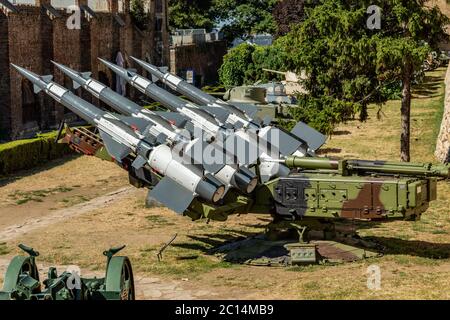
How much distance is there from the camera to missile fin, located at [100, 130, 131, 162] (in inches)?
910

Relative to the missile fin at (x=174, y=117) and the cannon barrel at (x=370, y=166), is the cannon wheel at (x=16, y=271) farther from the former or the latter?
the missile fin at (x=174, y=117)

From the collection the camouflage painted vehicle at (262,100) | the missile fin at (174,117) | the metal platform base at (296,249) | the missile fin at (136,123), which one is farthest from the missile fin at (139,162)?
the camouflage painted vehicle at (262,100)

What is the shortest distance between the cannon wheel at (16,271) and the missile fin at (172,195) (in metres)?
5.68

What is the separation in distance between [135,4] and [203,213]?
3886 centimetres

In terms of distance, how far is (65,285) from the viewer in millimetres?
14539

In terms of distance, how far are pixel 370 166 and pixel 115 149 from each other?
242 inches

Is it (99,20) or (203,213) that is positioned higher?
(99,20)

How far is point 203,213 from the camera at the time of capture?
872 inches

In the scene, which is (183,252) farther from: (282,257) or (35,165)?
(35,165)

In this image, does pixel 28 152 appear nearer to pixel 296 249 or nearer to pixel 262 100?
pixel 262 100

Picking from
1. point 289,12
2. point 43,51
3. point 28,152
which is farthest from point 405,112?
point 289,12

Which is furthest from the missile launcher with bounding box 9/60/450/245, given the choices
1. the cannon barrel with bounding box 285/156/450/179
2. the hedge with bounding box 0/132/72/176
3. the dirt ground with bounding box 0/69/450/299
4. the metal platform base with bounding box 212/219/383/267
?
the hedge with bounding box 0/132/72/176

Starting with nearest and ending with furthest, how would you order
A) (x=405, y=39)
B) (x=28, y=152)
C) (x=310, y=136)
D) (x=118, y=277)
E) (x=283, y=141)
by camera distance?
(x=118, y=277), (x=283, y=141), (x=310, y=136), (x=405, y=39), (x=28, y=152)
